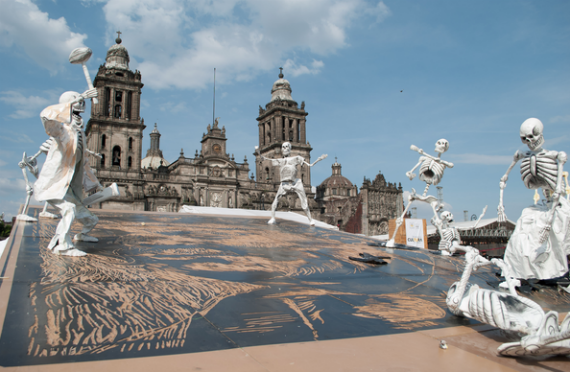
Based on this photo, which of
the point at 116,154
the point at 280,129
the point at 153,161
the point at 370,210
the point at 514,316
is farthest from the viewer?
the point at 153,161

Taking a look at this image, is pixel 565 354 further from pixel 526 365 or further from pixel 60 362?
pixel 60 362

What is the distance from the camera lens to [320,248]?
28.6 feet

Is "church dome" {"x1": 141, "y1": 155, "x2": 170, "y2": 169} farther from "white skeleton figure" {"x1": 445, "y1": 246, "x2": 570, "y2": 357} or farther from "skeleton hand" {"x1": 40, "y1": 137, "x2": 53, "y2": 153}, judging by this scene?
"white skeleton figure" {"x1": 445, "y1": 246, "x2": 570, "y2": 357}

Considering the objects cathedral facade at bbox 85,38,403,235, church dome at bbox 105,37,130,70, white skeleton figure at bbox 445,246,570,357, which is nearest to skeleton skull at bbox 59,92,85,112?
white skeleton figure at bbox 445,246,570,357

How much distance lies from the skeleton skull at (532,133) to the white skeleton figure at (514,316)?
2.46 metres

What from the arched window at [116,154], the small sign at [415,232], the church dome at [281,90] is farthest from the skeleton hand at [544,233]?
the church dome at [281,90]

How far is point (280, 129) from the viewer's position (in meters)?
61.1

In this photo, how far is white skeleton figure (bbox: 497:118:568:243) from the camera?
18.5 ft

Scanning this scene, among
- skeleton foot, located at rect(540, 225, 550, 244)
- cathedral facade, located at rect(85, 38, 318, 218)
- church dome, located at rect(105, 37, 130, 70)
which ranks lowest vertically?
skeleton foot, located at rect(540, 225, 550, 244)

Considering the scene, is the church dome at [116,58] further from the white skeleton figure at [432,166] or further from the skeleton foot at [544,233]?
the skeleton foot at [544,233]

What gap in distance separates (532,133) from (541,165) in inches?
21.4

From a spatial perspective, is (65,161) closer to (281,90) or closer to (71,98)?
(71,98)

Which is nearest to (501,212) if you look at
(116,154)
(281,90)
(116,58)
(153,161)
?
(116,154)

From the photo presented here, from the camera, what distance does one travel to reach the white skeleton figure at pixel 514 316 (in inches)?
111
